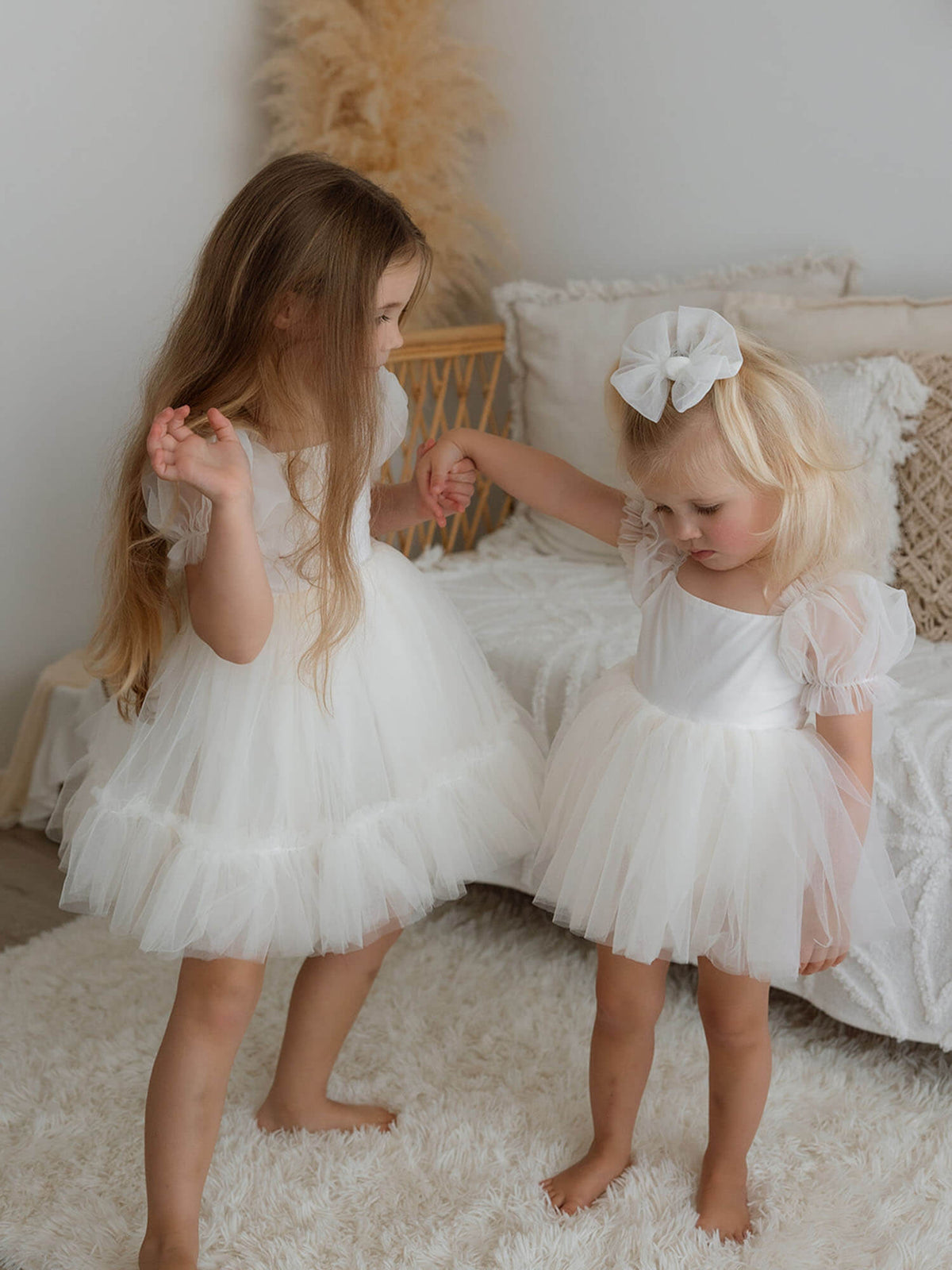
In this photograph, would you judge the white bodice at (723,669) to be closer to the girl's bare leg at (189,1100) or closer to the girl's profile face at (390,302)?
the girl's profile face at (390,302)

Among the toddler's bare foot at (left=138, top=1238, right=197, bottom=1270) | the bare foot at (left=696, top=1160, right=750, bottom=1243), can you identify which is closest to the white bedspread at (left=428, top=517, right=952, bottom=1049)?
the bare foot at (left=696, top=1160, right=750, bottom=1243)

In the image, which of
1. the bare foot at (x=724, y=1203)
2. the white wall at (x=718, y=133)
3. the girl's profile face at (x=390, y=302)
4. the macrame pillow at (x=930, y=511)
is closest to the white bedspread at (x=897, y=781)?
the macrame pillow at (x=930, y=511)

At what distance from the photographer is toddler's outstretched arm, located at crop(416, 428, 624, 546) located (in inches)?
50.0

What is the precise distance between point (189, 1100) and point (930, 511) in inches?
47.8

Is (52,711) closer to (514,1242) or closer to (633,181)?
(514,1242)

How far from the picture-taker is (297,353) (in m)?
1.10

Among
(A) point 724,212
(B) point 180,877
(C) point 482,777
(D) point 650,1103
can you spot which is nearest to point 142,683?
(B) point 180,877

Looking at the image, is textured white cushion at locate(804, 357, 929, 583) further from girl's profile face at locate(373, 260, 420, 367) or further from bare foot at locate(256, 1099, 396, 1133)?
bare foot at locate(256, 1099, 396, 1133)

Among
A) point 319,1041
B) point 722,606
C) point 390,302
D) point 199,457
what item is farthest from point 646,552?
point 319,1041

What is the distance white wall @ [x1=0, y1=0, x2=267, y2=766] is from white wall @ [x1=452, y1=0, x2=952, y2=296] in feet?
1.81

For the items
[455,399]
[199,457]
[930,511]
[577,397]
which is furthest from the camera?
[455,399]

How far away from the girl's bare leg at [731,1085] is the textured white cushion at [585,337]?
3.41 feet

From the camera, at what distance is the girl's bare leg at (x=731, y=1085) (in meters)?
1.17

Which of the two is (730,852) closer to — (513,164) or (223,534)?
(223,534)
